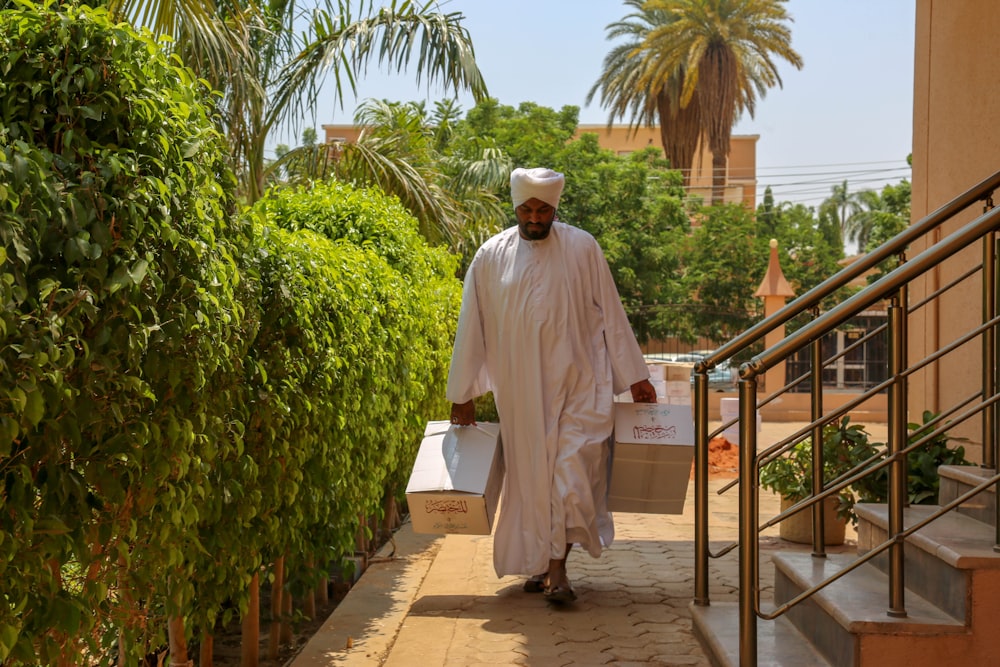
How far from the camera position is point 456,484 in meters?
5.13

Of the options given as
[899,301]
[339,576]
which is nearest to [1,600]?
[899,301]

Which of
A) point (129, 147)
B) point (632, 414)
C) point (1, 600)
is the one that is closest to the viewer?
point (1, 600)

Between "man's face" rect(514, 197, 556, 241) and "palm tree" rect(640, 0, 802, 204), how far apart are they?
28620 millimetres

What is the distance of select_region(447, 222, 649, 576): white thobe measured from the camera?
5.46 m

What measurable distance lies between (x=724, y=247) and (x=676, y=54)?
6070 mm

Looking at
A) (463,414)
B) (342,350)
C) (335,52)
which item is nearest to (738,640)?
(463,414)

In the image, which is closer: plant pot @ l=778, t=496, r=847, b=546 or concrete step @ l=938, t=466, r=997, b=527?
concrete step @ l=938, t=466, r=997, b=527

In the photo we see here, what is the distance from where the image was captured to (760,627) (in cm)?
444

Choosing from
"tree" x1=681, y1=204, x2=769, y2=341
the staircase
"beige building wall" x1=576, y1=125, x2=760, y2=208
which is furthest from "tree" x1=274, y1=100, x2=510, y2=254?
"beige building wall" x1=576, y1=125, x2=760, y2=208

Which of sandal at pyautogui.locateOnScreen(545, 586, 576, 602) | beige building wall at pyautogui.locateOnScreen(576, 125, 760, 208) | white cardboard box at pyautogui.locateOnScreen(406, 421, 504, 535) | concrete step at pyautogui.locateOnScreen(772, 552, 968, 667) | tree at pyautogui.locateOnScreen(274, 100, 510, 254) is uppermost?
beige building wall at pyautogui.locateOnScreen(576, 125, 760, 208)

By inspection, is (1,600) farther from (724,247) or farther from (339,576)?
(724,247)

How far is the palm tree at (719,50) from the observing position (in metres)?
33.5

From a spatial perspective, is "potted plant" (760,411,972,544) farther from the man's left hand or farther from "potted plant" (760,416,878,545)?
the man's left hand

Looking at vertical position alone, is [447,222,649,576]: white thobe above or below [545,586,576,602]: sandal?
above
